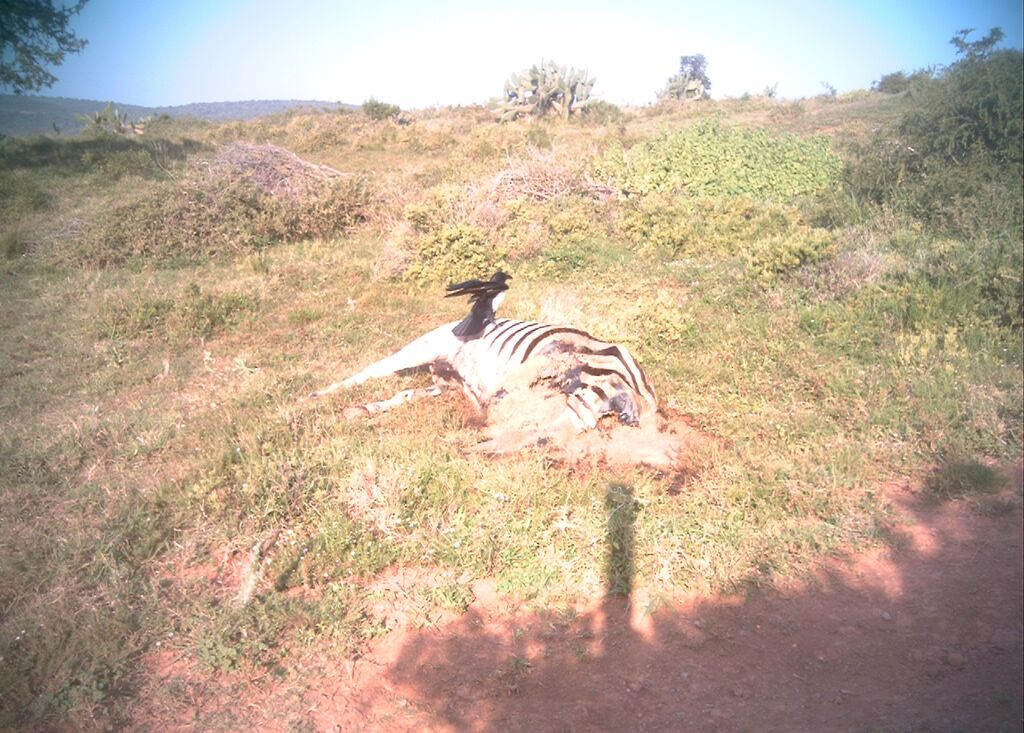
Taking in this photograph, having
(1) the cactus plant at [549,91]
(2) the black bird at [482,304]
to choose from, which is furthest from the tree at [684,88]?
(2) the black bird at [482,304]

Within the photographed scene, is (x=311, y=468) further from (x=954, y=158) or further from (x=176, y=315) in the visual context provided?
(x=954, y=158)

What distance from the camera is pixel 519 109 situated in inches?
926

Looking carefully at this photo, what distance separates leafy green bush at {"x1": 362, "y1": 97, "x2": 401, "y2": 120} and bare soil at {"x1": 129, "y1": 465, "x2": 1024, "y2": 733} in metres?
25.9

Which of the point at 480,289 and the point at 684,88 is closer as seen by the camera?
the point at 480,289

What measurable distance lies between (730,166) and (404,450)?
9.19 m

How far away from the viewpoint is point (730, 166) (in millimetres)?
11430

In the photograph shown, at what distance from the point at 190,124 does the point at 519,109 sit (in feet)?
43.9

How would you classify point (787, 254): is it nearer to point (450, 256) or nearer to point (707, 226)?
point (707, 226)

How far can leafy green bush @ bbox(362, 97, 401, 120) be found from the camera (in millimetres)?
26484

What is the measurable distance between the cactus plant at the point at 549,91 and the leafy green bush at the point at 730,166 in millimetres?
12067

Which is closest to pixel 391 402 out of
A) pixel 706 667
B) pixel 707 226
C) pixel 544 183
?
pixel 706 667

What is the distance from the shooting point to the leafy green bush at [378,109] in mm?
26484

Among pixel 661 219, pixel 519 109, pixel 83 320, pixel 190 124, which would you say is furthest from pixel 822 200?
pixel 190 124

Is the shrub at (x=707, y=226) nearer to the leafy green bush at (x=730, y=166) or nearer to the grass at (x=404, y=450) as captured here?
the grass at (x=404, y=450)
